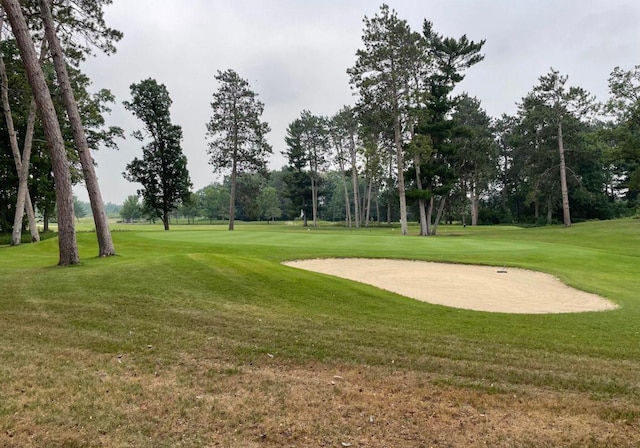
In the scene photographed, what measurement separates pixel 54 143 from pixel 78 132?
1.67m

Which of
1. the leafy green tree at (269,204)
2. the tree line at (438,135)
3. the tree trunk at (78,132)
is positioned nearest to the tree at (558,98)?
the tree line at (438,135)

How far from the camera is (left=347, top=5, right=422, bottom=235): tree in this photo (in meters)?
33.6

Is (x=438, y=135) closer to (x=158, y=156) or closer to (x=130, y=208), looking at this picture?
(x=158, y=156)

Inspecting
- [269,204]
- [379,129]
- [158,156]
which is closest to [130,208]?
[269,204]

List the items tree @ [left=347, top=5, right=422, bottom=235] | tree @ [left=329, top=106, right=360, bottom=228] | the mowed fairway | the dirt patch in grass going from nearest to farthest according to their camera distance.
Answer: the dirt patch in grass → the mowed fairway → tree @ [left=347, top=5, right=422, bottom=235] → tree @ [left=329, top=106, right=360, bottom=228]

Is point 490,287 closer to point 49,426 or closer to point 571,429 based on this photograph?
point 571,429

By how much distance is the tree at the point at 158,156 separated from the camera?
43.5 meters

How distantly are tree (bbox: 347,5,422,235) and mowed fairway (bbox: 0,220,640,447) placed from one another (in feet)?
91.3

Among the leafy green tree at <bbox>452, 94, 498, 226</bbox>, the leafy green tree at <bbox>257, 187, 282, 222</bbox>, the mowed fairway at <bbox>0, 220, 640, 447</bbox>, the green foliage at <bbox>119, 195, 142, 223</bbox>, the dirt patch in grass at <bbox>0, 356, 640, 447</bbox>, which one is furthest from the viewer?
the green foliage at <bbox>119, 195, 142, 223</bbox>

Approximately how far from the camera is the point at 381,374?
15.8ft

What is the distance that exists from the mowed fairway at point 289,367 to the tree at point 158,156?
37.5 m

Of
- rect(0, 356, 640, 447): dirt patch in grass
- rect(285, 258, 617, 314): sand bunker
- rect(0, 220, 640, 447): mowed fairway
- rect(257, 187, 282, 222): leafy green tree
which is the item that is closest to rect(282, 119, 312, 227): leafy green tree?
rect(257, 187, 282, 222): leafy green tree

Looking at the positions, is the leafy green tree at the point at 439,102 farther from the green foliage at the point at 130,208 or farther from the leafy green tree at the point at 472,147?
the green foliage at the point at 130,208

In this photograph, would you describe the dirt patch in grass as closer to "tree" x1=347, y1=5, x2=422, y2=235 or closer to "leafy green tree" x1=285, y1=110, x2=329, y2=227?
"tree" x1=347, y1=5, x2=422, y2=235
